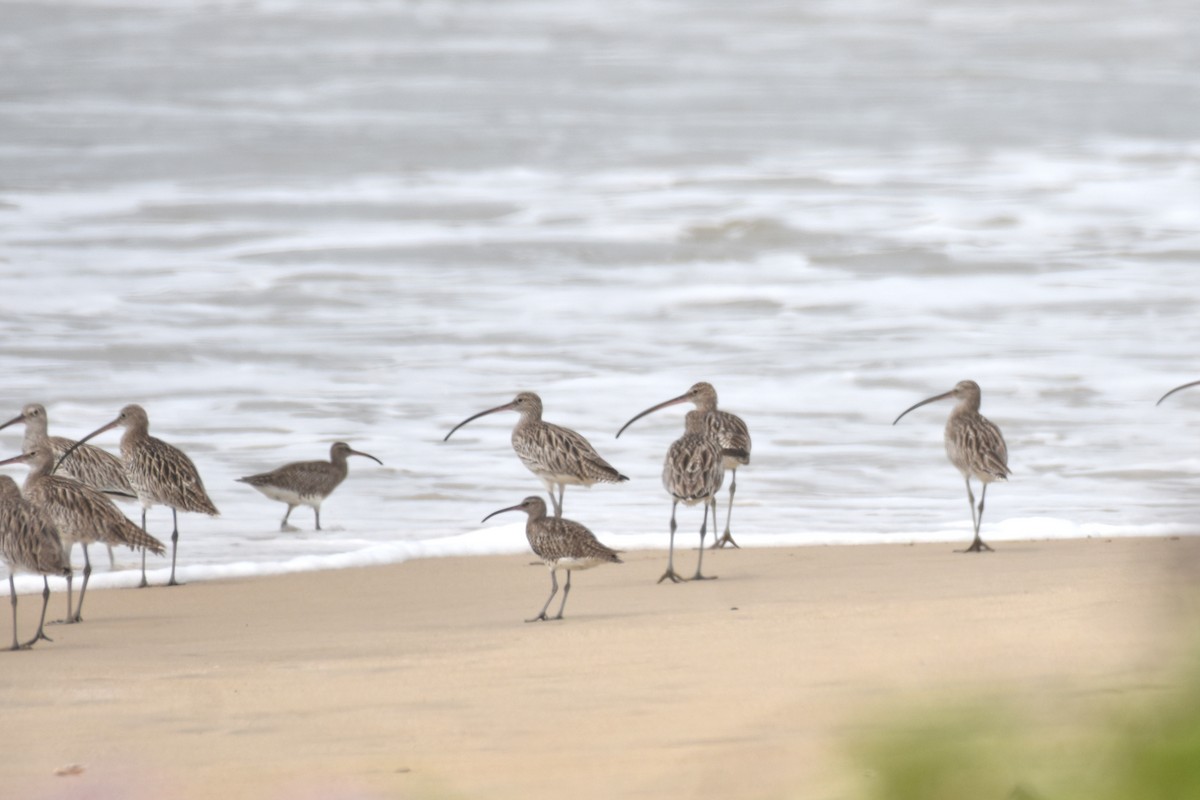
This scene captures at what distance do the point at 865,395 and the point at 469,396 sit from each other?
284cm

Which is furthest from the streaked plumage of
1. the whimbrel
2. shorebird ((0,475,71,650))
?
shorebird ((0,475,71,650))

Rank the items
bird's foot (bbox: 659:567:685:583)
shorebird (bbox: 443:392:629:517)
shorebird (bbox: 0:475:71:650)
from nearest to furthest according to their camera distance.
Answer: shorebird (bbox: 0:475:71:650), bird's foot (bbox: 659:567:685:583), shorebird (bbox: 443:392:629:517)

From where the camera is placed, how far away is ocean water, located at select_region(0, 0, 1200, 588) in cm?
1159

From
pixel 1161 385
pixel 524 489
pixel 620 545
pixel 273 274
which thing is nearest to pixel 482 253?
pixel 273 274

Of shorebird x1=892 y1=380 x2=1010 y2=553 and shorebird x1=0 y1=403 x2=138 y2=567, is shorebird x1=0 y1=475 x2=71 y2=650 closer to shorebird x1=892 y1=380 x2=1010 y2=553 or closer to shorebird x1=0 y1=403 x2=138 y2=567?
shorebird x1=0 y1=403 x2=138 y2=567

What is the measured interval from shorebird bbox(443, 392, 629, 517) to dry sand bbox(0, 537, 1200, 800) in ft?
3.30

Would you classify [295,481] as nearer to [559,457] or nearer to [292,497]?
[292,497]

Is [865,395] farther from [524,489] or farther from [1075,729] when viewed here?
[1075,729]

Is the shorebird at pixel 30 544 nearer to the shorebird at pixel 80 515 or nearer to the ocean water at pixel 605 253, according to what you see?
the shorebird at pixel 80 515

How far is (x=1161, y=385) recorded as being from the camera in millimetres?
14328

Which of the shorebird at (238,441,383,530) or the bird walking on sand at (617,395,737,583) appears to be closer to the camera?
the bird walking on sand at (617,395,737,583)

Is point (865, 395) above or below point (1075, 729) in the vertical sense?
below

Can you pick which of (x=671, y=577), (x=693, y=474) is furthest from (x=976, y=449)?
(x=671, y=577)

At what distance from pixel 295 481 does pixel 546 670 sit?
4.31 m
